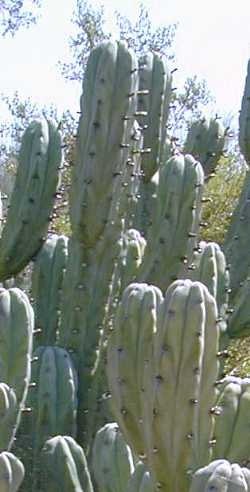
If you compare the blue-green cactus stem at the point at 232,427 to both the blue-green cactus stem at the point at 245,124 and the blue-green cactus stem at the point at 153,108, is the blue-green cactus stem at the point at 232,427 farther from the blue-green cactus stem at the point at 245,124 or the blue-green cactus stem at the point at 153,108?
the blue-green cactus stem at the point at 245,124

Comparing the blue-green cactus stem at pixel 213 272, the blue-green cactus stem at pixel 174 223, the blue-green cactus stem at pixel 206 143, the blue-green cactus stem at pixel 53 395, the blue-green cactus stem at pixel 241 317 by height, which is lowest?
the blue-green cactus stem at pixel 53 395

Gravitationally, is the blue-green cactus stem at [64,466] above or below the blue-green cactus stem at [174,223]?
below

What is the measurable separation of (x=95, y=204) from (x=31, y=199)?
1.05ft

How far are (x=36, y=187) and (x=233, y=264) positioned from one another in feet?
6.74

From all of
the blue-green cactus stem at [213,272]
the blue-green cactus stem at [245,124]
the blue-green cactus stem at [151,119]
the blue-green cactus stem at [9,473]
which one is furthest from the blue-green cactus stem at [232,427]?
the blue-green cactus stem at [245,124]

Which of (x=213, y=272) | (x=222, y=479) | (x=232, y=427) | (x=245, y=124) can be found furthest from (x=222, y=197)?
(x=222, y=479)

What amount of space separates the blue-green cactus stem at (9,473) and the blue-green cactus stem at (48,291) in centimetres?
190

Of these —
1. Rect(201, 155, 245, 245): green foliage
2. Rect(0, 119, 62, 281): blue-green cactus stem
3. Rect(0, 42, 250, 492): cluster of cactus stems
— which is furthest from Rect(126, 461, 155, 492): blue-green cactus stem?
Rect(201, 155, 245, 245): green foliage

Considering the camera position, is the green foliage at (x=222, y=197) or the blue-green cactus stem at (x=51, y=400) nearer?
the blue-green cactus stem at (x=51, y=400)

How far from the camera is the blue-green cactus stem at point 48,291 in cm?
508

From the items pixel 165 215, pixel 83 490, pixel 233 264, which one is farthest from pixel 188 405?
pixel 233 264

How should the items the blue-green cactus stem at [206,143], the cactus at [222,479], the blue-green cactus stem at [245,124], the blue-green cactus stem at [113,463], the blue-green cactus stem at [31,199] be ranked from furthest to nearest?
1. the blue-green cactus stem at [206,143]
2. the blue-green cactus stem at [245,124]
3. the blue-green cactus stem at [31,199]
4. the blue-green cactus stem at [113,463]
5. the cactus at [222,479]

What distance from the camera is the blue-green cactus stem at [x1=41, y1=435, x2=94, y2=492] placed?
3955 millimetres

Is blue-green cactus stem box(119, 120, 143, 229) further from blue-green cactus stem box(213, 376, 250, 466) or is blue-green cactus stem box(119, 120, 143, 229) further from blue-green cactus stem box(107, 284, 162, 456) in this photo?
blue-green cactus stem box(213, 376, 250, 466)
